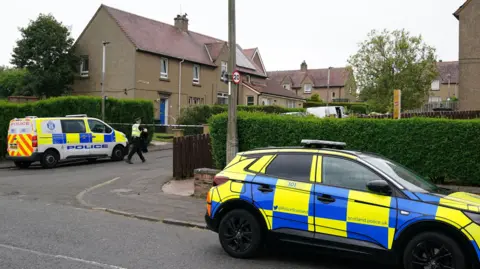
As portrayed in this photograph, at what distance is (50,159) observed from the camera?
1816cm

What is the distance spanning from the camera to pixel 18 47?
35219 millimetres

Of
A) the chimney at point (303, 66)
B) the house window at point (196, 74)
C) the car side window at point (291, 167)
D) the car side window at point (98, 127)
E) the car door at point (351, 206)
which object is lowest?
the car door at point (351, 206)

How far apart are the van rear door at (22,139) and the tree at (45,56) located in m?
17.7

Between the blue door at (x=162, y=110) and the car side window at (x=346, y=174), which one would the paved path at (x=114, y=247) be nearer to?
the car side window at (x=346, y=174)

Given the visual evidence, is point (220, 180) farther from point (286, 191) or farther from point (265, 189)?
point (286, 191)

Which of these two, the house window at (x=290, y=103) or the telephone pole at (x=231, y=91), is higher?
the house window at (x=290, y=103)

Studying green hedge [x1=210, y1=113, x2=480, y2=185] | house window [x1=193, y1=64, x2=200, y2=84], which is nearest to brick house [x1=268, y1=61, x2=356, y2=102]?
house window [x1=193, y1=64, x2=200, y2=84]

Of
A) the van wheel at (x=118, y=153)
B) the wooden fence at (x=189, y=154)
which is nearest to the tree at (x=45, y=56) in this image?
the van wheel at (x=118, y=153)

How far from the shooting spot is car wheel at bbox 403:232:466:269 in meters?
5.32

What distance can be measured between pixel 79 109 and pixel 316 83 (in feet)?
189

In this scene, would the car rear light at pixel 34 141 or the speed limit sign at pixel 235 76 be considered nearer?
the speed limit sign at pixel 235 76

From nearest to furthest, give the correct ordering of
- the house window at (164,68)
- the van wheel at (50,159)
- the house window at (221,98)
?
the van wheel at (50,159) < the house window at (164,68) < the house window at (221,98)

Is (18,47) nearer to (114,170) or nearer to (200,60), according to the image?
(200,60)

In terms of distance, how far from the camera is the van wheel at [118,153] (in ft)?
67.5
